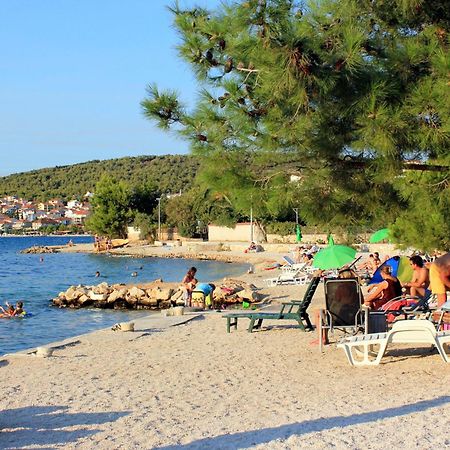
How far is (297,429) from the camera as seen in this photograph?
523 cm

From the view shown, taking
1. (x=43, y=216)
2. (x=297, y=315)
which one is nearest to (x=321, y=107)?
(x=297, y=315)

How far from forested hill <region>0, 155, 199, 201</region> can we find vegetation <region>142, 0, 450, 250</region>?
95954 millimetres

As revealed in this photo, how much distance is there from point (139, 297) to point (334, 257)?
1119cm

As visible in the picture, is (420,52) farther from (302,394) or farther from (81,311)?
(81,311)

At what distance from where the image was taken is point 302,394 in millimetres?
6523

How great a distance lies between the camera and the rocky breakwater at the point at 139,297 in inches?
773

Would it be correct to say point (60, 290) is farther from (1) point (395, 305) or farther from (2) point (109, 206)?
(2) point (109, 206)

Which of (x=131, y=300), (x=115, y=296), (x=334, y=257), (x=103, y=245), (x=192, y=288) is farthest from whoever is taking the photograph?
(x=103, y=245)

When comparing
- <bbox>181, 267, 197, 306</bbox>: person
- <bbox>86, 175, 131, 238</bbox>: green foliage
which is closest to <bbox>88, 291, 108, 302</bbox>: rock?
<bbox>181, 267, 197, 306</bbox>: person

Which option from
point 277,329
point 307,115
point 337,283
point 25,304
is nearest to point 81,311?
point 25,304

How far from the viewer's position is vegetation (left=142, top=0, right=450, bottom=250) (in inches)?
261

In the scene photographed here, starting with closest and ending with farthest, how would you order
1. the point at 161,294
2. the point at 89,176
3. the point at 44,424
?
the point at 44,424 → the point at 161,294 → the point at 89,176

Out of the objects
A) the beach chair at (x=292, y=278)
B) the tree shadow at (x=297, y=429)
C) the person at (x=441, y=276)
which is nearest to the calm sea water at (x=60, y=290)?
the beach chair at (x=292, y=278)

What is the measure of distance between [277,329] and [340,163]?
418cm
